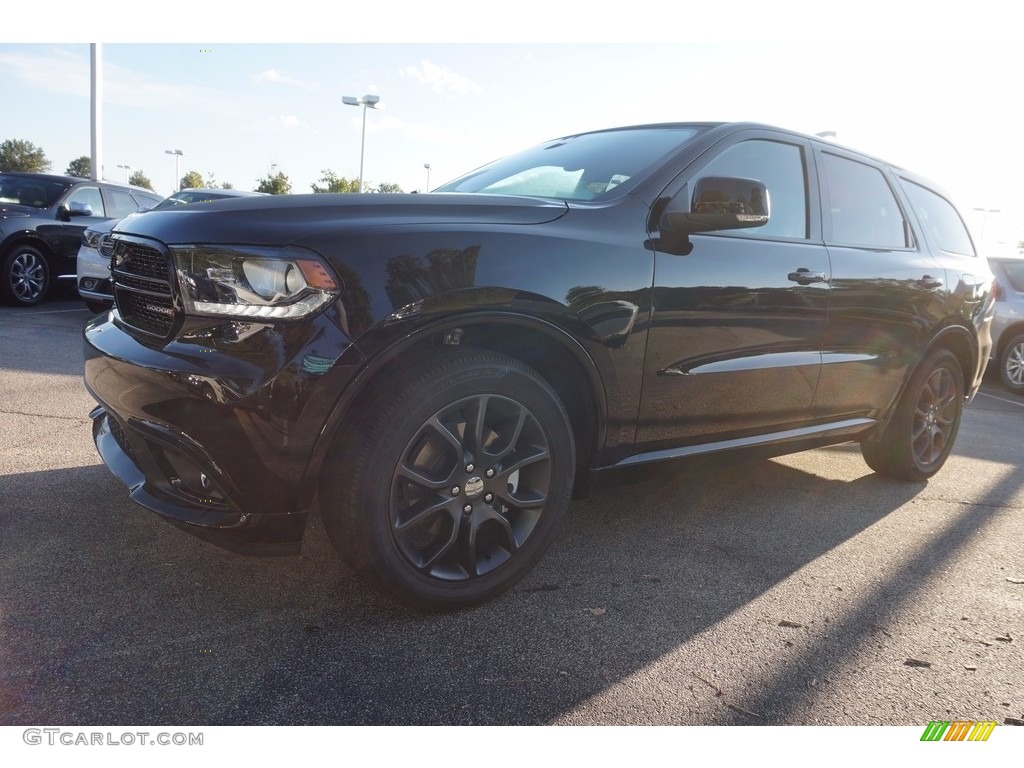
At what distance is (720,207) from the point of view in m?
2.76

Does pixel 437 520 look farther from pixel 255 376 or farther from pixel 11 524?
pixel 11 524

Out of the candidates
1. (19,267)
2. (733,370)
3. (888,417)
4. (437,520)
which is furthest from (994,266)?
(19,267)

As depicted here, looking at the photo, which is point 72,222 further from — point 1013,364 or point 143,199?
point 1013,364

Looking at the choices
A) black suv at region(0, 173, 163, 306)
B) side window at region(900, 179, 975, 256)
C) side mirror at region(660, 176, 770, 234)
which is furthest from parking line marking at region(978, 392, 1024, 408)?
black suv at region(0, 173, 163, 306)

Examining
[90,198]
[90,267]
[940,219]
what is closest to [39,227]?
[90,198]

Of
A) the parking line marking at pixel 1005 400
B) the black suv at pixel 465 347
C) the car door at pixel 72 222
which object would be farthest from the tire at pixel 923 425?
the car door at pixel 72 222

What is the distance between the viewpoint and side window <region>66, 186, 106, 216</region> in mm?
9367

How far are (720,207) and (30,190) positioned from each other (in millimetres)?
9090

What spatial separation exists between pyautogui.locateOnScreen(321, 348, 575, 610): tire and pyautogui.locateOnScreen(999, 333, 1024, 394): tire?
29.0 feet

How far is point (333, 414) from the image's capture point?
2.11 metres

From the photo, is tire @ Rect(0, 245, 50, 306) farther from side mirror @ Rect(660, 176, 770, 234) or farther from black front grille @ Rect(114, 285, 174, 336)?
side mirror @ Rect(660, 176, 770, 234)

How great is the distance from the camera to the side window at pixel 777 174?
126 inches

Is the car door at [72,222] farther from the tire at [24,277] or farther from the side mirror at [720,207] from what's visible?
the side mirror at [720,207]

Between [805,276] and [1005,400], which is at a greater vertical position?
[805,276]
